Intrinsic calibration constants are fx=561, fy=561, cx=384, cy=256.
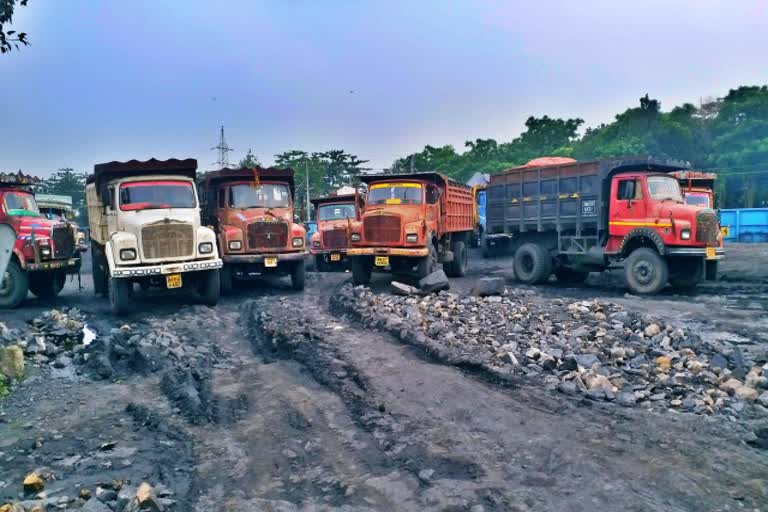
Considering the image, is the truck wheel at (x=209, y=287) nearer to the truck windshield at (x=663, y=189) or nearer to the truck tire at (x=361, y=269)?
the truck tire at (x=361, y=269)

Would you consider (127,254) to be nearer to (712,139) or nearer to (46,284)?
(46,284)

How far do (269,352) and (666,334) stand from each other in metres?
5.16

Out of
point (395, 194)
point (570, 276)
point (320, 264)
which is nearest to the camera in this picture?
point (395, 194)

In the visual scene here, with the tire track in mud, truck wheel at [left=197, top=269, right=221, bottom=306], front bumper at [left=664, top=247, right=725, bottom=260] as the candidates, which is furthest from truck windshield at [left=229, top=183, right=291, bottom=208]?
front bumper at [left=664, top=247, right=725, bottom=260]

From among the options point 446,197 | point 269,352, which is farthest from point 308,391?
point 446,197

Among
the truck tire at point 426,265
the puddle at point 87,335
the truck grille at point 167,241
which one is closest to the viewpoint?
the puddle at point 87,335

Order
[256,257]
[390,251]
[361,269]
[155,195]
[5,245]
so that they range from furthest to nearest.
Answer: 1. [361,269]
2. [390,251]
3. [256,257]
4. [155,195]
5. [5,245]

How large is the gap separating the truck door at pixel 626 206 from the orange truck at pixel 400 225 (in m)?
3.73

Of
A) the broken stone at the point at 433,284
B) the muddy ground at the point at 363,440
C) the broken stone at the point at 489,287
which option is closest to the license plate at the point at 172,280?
the muddy ground at the point at 363,440

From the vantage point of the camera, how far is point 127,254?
939cm

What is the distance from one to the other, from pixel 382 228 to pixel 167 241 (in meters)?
4.36

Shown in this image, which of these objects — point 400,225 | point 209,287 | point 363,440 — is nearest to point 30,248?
point 209,287

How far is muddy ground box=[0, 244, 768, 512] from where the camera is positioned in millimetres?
3557

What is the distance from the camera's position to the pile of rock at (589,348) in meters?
5.29
